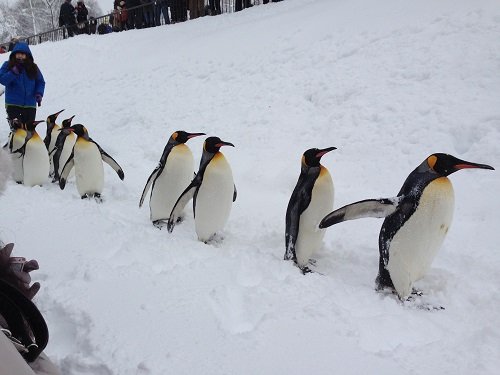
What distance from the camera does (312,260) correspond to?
2844 mm

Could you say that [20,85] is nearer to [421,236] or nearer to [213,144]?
[213,144]

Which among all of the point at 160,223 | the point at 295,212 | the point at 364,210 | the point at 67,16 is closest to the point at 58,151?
the point at 160,223

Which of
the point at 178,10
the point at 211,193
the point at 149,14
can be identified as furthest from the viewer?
the point at 149,14

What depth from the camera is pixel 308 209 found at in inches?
105

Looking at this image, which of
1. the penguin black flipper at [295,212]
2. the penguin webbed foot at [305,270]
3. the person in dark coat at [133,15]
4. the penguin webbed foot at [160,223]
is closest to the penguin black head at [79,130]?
the penguin webbed foot at [160,223]

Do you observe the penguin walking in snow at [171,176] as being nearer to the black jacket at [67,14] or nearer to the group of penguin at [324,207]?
the group of penguin at [324,207]

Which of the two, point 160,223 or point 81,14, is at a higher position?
point 81,14

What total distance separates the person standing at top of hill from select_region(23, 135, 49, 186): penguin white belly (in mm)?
964

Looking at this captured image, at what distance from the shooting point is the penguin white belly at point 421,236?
2.22 metres

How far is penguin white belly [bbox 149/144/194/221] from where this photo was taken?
3.42 meters

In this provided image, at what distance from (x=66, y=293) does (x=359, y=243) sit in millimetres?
2027

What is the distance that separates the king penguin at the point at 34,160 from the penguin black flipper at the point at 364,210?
11.8 feet

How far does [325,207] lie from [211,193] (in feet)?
2.85

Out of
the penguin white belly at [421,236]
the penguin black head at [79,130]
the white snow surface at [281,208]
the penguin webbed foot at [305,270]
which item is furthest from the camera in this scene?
the penguin black head at [79,130]
